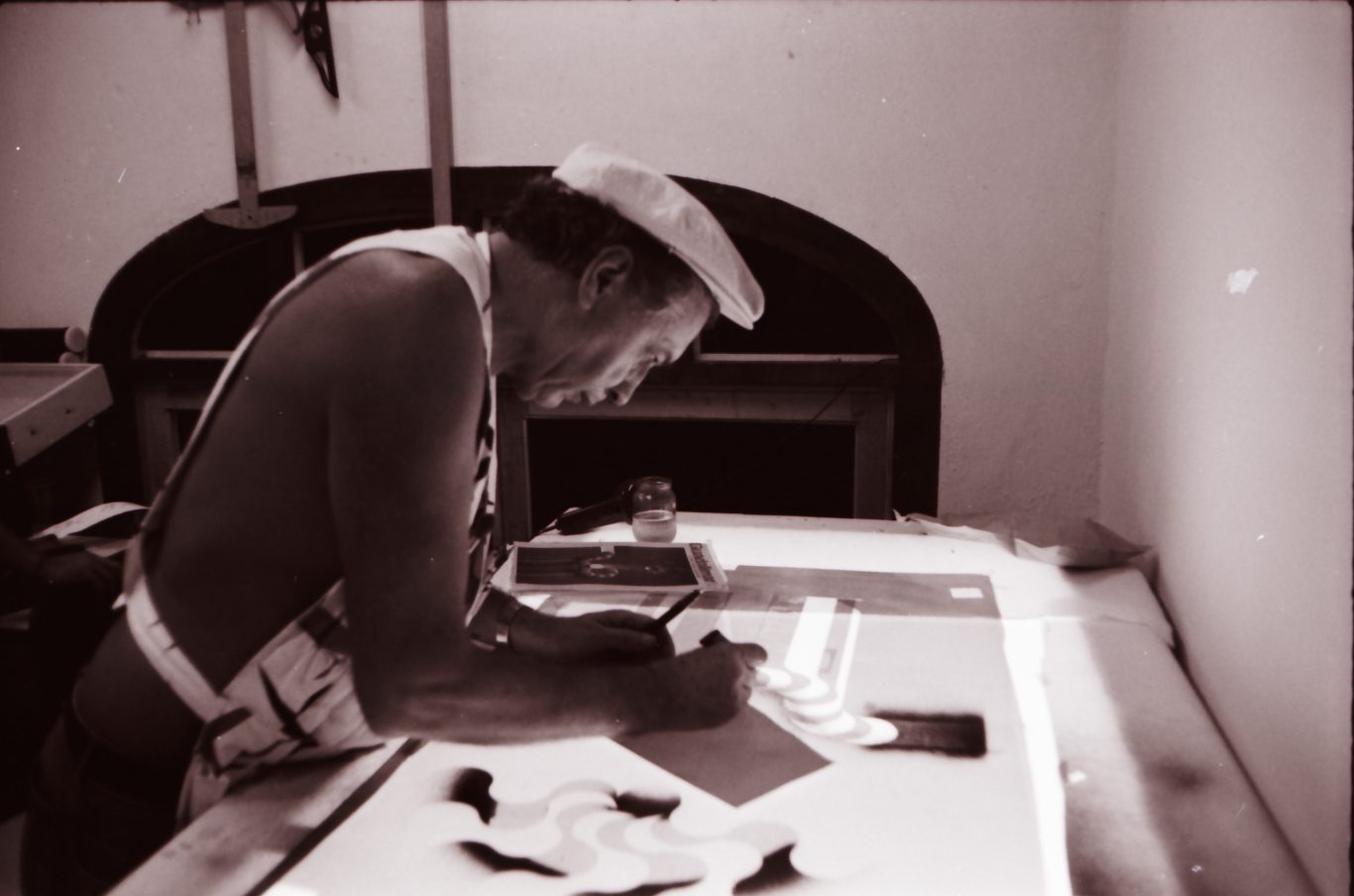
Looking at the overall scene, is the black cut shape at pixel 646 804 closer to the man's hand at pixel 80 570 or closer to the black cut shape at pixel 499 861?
the black cut shape at pixel 499 861

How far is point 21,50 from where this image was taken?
106 inches

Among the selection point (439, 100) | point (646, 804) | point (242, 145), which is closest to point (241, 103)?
point (242, 145)

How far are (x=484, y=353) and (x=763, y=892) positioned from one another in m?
0.56

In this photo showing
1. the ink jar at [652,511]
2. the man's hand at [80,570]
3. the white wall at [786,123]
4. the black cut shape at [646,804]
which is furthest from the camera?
the white wall at [786,123]

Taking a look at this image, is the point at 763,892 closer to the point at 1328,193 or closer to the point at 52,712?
the point at 1328,193

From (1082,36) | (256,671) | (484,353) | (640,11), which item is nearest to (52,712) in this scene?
(256,671)

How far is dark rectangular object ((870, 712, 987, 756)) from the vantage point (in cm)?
104

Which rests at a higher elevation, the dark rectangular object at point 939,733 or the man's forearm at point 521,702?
the man's forearm at point 521,702

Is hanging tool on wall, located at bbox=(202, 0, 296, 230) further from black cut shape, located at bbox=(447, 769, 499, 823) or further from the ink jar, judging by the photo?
black cut shape, located at bbox=(447, 769, 499, 823)

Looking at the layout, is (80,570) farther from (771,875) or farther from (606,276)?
(771,875)

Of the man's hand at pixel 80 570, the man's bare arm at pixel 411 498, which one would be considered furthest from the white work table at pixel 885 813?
the man's hand at pixel 80 570

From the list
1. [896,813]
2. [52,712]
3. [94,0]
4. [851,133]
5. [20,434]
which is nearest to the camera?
[896,813]

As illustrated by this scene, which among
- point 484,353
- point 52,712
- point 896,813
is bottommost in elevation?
point 52,712

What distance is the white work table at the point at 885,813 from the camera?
0.80 metres
